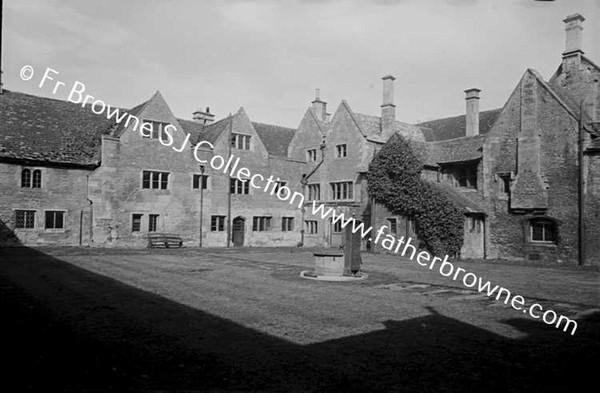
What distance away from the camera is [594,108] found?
26.8 m

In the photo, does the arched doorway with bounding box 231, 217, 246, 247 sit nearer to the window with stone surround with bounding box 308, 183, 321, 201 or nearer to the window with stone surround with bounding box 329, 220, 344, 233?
the window with stone surround with bounding box 308, 183, 321, 201

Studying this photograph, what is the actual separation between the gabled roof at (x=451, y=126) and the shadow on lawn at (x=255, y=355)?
29.6 m

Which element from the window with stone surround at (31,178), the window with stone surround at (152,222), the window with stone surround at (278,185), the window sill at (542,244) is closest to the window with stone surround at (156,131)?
the window with stone surround at (152,222)

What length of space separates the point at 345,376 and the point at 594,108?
87.6 feet

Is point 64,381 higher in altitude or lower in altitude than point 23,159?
lower

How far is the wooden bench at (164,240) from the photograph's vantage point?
33.2m

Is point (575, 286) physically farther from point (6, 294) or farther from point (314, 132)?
point (314, 132)

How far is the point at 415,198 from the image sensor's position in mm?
29703

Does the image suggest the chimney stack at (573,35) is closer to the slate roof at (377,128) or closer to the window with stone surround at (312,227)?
the slate roof at (377,128)

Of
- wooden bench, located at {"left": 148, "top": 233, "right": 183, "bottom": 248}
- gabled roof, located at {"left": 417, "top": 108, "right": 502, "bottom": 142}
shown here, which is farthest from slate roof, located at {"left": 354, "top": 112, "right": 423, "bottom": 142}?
wooden bench, located at {"left": 148, "top": 233, "right": 183, "bottom": 248}

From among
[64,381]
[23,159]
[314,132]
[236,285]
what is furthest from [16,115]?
[64,381]

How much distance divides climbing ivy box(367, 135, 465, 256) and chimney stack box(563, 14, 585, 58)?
37.5 ft

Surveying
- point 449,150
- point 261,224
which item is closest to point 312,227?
point 261,224

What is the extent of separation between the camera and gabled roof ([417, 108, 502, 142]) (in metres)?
38.1
